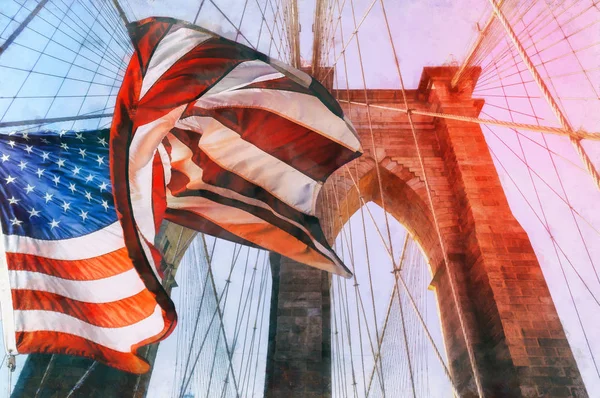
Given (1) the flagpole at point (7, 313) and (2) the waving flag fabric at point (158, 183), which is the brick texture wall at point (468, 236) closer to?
(2) the waving flag fabric at point (158, 183)

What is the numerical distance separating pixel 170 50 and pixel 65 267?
2.02 meters

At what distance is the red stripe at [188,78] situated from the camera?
2.88 m

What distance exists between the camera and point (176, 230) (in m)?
8.84

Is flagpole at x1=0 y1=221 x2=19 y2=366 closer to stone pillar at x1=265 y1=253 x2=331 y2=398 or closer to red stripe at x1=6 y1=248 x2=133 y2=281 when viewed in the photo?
red stripe at x1=6 y1=248 x2=133 y2=281

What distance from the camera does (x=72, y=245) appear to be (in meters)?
3.41

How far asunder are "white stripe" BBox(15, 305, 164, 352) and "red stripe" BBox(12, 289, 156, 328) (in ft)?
0.12

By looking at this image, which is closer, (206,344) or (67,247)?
(67,247)

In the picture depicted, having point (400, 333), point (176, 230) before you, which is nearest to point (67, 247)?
point (176, 230)

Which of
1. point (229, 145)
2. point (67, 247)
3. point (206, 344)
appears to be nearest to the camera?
point (67, 247)

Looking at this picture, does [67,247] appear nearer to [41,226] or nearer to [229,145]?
[41,226]

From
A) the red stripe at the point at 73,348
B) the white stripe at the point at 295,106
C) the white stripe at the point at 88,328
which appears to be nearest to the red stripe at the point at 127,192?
the white stripe at the point at 88,328

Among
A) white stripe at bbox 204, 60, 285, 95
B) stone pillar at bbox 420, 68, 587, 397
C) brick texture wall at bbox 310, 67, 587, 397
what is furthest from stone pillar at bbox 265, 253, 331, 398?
white stripe at bbox 204, 60, 285, 95

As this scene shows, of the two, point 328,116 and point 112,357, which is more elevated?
point 328,116

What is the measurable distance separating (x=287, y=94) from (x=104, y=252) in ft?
7.07
